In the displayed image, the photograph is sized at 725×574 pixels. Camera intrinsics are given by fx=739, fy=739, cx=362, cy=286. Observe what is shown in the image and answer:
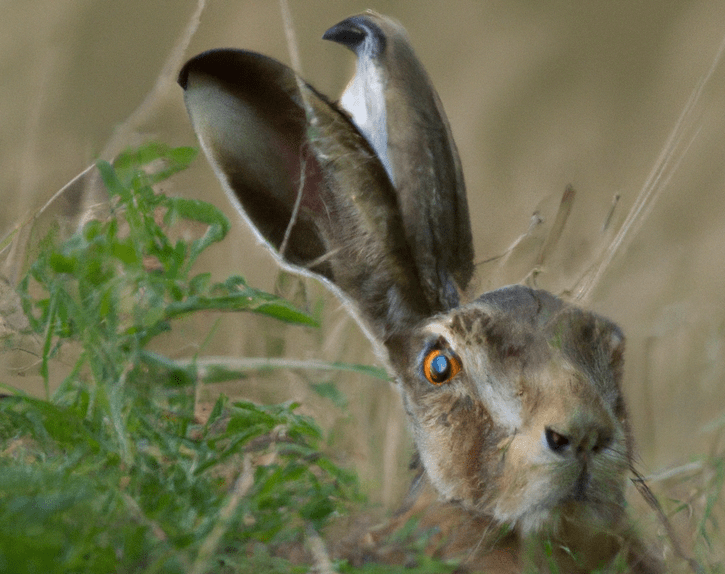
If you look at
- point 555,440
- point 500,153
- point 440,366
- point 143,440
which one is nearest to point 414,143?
point 440,366

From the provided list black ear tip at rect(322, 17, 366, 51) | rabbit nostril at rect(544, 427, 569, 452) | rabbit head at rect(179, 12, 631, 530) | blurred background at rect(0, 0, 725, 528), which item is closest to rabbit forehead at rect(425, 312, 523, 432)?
rabbit head at rect(179, 12, 631, 530)

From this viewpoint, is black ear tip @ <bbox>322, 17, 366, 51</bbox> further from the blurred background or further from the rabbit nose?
the rabbit nose

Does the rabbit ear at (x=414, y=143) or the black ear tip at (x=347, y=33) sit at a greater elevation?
the black ear tip at (x=347, y=33)

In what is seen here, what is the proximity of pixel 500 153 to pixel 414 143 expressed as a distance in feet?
9.35

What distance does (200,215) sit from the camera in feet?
6.46

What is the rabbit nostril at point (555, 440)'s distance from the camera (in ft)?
6.11

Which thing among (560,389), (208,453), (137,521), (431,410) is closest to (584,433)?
(560,389)

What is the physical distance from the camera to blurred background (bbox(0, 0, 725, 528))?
2.15 metres

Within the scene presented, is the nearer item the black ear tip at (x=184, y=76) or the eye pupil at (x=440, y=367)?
the black ear tip at (x=184, y=76)

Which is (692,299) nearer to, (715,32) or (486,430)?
(486,430)

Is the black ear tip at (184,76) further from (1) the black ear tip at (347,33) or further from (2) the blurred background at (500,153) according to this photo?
(1) the black ear tip at (347,33)

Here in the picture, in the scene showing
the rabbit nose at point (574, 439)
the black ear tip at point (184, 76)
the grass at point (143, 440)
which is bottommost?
the rabbit nose at point (574, 439)

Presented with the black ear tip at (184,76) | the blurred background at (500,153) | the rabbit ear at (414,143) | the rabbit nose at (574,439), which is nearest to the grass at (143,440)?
the blurred background at (500,153)

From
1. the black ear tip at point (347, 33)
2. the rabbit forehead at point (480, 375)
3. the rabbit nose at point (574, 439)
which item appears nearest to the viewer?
the rabbit nose at point (574, 439)
